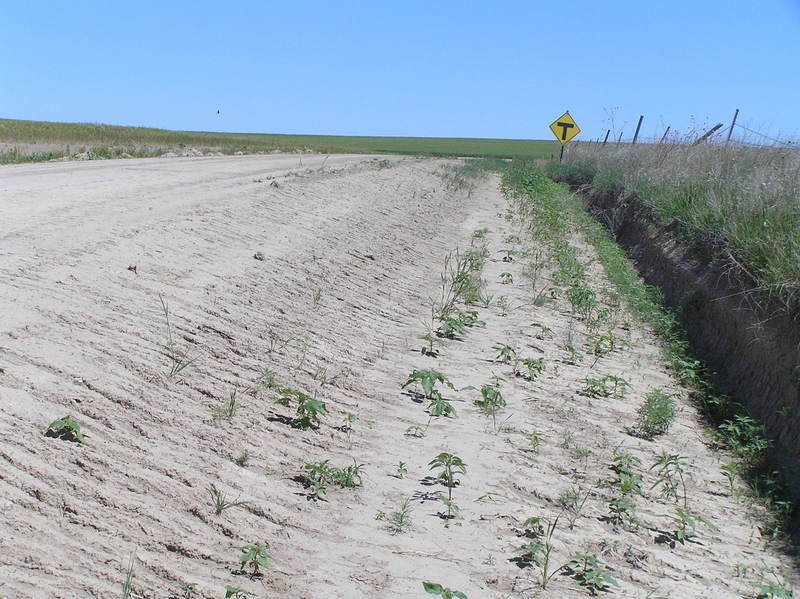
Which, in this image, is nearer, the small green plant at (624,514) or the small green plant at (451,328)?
the small green plant at (624,514)

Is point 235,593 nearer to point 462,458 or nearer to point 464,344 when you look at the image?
point 462,458

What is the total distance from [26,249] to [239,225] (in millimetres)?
3347

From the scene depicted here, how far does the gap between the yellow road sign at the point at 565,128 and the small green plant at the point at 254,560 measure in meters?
30.7

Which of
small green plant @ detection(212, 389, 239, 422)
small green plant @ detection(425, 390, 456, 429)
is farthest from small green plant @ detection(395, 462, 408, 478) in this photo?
small green plant @ detection(212, 389, 239, 422)

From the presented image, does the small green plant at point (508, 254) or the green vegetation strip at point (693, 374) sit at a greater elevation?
the small green plant at point (508, 254)

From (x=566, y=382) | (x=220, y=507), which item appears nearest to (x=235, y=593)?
(x=220, y=507)

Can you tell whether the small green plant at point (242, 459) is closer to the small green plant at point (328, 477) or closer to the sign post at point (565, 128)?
the small green plant at point (328, 477)

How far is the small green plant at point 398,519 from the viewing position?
400 cm

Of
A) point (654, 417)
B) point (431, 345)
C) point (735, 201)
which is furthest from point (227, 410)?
point (735, 201)

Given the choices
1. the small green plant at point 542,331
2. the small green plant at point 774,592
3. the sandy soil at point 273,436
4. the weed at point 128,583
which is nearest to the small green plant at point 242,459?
the sandy soil at point 273,436

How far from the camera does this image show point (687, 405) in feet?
22.4

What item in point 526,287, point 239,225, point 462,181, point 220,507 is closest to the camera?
point 220,507

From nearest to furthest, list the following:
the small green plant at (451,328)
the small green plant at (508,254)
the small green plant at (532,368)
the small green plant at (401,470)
A: the small green plant at (401,470) < the small green plant at (532,368) < the small green plant at (451,328) < the small green plant at (508,254)


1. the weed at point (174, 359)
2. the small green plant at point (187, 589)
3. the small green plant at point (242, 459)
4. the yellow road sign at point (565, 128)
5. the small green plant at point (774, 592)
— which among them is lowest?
the small green plant at point (774, 592)
